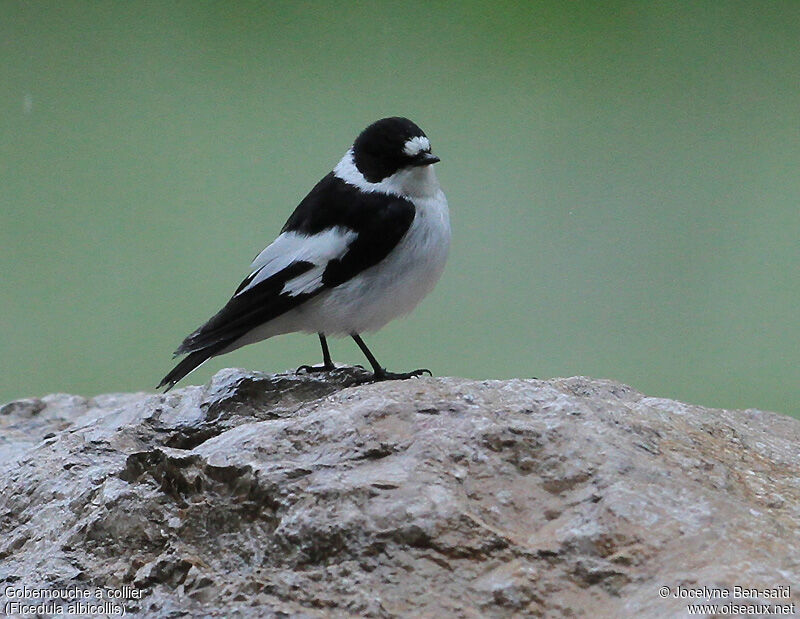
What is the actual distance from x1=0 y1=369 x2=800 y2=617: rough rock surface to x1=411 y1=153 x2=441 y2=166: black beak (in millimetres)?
919

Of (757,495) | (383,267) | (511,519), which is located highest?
(383,267)

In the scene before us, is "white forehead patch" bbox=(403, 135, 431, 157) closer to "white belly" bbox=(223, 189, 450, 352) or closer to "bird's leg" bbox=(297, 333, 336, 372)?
"white belly" bbox=(223, 189, 450, 352)

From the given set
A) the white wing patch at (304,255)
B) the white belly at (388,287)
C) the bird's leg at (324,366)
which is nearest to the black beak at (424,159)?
the white belly at (388,287)

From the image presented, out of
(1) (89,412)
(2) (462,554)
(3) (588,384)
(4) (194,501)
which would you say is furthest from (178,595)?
(1) (89,412)

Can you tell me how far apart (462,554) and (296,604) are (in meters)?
0.26

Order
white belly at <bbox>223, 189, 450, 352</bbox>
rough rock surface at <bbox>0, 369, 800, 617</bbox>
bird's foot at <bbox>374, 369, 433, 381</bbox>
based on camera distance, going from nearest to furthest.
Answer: rough rock surface at <bbox>0, 369, 800, 617</bbox> → bird's foot at <bbox>374, 369, 433, 381</bbox> → white belly at <bbox>223, 189, 450, 352</bbox>

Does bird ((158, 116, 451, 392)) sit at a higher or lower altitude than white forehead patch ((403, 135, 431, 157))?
lower

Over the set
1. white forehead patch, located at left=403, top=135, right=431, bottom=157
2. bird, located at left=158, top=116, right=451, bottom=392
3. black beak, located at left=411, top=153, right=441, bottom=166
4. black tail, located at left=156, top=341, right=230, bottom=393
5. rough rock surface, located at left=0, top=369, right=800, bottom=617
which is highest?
white forehead patch, located at left=403, top=135, right=431, bottom=157

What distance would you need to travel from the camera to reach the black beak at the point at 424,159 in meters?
2.75

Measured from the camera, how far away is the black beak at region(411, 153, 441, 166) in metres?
2.75

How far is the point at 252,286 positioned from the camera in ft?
8.99

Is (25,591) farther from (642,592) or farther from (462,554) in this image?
(642,592)

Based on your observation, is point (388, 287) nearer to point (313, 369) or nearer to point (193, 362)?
point (313, 369)

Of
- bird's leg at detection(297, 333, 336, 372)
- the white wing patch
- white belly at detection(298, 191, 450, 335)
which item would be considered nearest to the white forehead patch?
white belly at detection(298, 191, 450, 335)
